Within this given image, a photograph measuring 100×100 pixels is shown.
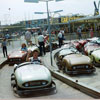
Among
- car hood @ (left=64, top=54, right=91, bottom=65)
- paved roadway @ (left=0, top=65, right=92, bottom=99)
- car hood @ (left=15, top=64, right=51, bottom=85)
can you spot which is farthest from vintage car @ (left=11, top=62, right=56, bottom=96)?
car hood @ (left=64, top=54, right=91, bottom=65)

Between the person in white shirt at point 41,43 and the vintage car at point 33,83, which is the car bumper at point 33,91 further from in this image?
the person in white shirt at point 41,43

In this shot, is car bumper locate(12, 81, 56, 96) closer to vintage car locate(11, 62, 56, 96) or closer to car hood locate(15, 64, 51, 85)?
vintage car locate(11, 62, 56, 96)

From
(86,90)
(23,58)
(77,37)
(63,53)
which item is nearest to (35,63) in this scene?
(86,90)

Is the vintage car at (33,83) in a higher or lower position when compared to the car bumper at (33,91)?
→ higher

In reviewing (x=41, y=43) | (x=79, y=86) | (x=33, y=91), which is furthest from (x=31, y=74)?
(x=41, y=43)

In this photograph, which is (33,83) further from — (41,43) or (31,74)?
(41,43)

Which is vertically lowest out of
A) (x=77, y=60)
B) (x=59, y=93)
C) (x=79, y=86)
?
(x=59, y=93)

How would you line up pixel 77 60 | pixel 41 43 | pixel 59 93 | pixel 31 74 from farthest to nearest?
pixel 41 43, pixel 77 60, pixel 59 93, pixel 31 74

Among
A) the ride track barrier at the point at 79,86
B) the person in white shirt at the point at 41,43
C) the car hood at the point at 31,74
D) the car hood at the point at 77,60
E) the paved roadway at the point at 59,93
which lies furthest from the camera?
the person in white shirt at the point at 41,43

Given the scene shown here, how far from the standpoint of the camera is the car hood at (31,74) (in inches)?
347

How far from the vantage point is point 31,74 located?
9094 millimetres

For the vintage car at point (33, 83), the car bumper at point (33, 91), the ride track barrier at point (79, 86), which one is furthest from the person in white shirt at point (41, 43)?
the car bumper at point (33, 91)

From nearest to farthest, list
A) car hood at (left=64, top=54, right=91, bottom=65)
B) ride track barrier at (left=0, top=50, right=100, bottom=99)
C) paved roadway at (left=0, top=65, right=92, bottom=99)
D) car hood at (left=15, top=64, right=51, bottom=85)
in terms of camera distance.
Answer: ride track barrier at (left=0, top=50, right=100, bottom=99)
paved roadway at (left=0, top=65, right=92, bottom=99)
car hood at (left=15, top=64, right=51, bottom=85)
car hood at (left=64, top=54, right=91, bottom=65)

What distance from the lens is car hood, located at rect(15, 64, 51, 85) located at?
8.81 m
